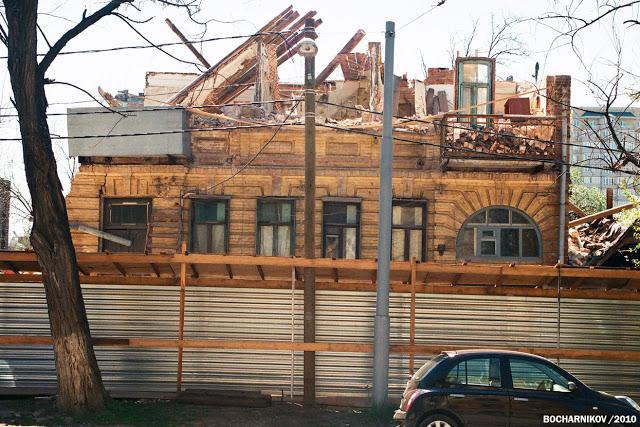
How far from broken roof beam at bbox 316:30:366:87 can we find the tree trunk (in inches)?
597

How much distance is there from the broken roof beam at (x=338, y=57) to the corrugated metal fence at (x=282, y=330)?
Answer: 1489cm

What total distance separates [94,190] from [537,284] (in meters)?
13.9

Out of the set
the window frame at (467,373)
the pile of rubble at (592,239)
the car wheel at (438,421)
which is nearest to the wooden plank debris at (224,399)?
the car wheel at (438,421)

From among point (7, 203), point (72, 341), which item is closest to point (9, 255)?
point (72, 341)

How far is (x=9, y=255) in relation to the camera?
12.5m

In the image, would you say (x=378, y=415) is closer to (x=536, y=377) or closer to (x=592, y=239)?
(x=536, y=377)

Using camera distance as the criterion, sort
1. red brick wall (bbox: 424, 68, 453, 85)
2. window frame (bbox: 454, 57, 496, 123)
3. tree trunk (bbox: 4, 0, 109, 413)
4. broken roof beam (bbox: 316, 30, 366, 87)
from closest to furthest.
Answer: tree trunk (bbox: 4, 0, 109, 413) → window frame (bbox: 454, 57, 496, 123) → broken roof beam (bbox: 316, 30, 366, 87) → red brick wall (bbox: 424, 68, 453, 85)

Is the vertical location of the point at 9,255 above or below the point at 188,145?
below

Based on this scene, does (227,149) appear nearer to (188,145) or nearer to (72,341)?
(188,145)

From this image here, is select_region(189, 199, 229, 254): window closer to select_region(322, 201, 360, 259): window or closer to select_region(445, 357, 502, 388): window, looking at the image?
select_region(322, 201, 360, 259): window

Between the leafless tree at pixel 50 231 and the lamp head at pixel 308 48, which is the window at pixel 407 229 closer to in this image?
the lamp head at pixel 308 48

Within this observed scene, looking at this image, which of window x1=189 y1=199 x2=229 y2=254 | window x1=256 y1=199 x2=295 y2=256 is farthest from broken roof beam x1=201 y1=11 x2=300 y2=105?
window x1=256 y1=199 x2=295 y2=256

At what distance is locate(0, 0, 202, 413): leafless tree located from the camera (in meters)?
11.4

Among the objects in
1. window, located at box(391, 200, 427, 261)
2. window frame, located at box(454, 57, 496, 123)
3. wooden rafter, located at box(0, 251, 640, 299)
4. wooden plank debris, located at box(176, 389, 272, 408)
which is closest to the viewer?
wooden plank debris, located at box(176, 389, 272, 408)
